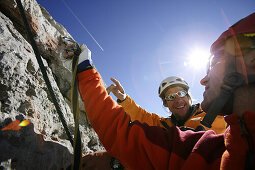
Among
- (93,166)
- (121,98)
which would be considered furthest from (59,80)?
(93,166)

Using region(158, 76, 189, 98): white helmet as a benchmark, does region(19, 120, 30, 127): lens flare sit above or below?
above

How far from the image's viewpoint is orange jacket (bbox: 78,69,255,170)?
102 cm

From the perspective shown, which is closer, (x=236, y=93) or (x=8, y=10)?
(x=236, y=93)

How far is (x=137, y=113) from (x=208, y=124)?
9.55ft

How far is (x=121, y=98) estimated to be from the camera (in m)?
4.29

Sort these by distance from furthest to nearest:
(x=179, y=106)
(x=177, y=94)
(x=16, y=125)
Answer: (x=177, y=94) → (x=179, y=106) → (x=16, y=125)

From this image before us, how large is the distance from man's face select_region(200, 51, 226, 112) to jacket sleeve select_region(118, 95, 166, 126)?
9.13 ft

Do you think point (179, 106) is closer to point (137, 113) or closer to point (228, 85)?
point (137, 113)

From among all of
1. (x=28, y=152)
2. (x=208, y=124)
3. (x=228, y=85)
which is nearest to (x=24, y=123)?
(x=28, y=152)

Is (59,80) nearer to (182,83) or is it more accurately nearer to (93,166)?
(93,166)

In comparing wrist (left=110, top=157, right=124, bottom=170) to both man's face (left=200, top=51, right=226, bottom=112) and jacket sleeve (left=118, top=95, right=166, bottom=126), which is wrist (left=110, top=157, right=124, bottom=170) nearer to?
man's face (left=200, top=51, right=226, bottom=112)

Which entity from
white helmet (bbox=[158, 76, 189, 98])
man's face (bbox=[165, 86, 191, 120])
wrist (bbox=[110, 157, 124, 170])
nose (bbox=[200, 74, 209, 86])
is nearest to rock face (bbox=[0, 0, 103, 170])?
wrist (bbox=[110, 157, 124, 170])

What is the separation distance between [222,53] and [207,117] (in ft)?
2.64

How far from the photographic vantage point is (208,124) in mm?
1693
